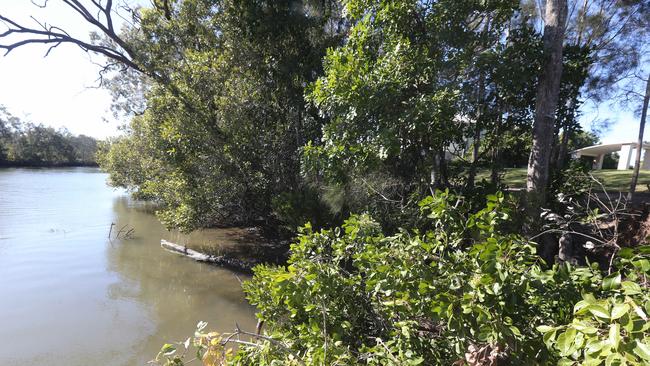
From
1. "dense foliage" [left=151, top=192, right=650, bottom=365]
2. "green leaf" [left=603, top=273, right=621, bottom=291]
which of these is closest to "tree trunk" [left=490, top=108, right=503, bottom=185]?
"dense foliage" [left=151, top=192, right=650, bottom=365]

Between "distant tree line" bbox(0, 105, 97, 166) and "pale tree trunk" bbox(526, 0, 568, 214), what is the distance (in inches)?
2066

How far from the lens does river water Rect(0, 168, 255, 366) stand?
5113mm

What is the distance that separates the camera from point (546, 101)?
169 inches

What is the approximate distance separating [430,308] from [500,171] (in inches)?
188

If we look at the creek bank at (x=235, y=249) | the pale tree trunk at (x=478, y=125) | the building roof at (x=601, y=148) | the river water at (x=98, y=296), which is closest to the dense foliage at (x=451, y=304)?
the pale tree trunk at (x=478, y=125)

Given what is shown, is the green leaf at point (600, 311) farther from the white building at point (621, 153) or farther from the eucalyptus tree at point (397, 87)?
the white building at point (621, 153)

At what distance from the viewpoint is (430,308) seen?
77.0 inches

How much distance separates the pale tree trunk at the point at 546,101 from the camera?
4148mm

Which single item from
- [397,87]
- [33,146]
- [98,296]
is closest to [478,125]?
[397,87]

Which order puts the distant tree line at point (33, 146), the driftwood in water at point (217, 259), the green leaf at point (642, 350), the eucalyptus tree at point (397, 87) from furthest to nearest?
the distant tree line at point (33, 146) < the driftwood in water at point (217, 259) < the eucalyptus tree at point (397, 87) < the green leaf at point (642, 350)

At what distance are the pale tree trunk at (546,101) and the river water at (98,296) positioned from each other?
5.02m

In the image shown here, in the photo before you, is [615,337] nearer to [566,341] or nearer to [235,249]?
[566,341]

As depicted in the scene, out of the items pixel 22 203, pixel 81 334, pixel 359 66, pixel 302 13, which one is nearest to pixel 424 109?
pixel 359 66

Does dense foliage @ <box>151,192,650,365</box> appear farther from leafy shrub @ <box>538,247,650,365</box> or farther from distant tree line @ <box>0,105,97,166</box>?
distant tree line @ <box>0,105,97,166</box>
